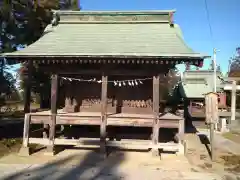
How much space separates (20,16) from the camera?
56.6ft

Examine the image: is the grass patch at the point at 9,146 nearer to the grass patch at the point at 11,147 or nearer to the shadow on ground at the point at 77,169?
the grass patch at the point at 11,147

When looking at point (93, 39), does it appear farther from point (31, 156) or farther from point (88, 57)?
point (31, 156)

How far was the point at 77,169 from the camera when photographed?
8750 mm

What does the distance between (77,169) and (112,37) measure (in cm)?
620

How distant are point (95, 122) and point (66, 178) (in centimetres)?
340

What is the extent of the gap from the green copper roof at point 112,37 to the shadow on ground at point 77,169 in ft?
13.0

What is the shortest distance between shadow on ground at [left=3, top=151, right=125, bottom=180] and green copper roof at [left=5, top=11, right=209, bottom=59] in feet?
13.0

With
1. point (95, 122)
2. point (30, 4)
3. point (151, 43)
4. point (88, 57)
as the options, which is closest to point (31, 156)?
point (95, 122)

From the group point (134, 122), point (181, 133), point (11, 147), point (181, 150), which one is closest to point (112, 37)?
point (134, 122)

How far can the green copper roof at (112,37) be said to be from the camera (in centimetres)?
1034

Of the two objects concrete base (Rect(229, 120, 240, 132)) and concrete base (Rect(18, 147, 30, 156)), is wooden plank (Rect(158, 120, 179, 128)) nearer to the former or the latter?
concrete base (Rect(18, 147, 30, 156))

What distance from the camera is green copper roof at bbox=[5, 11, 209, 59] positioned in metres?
10.3

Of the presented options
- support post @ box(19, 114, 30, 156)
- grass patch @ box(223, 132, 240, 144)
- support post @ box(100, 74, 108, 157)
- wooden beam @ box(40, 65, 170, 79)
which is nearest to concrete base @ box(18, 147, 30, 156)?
support post @ box(19, 114, 30, 156)

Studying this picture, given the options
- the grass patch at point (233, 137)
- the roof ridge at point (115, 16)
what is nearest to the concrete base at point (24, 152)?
the roof ridge at point (115, 16)
